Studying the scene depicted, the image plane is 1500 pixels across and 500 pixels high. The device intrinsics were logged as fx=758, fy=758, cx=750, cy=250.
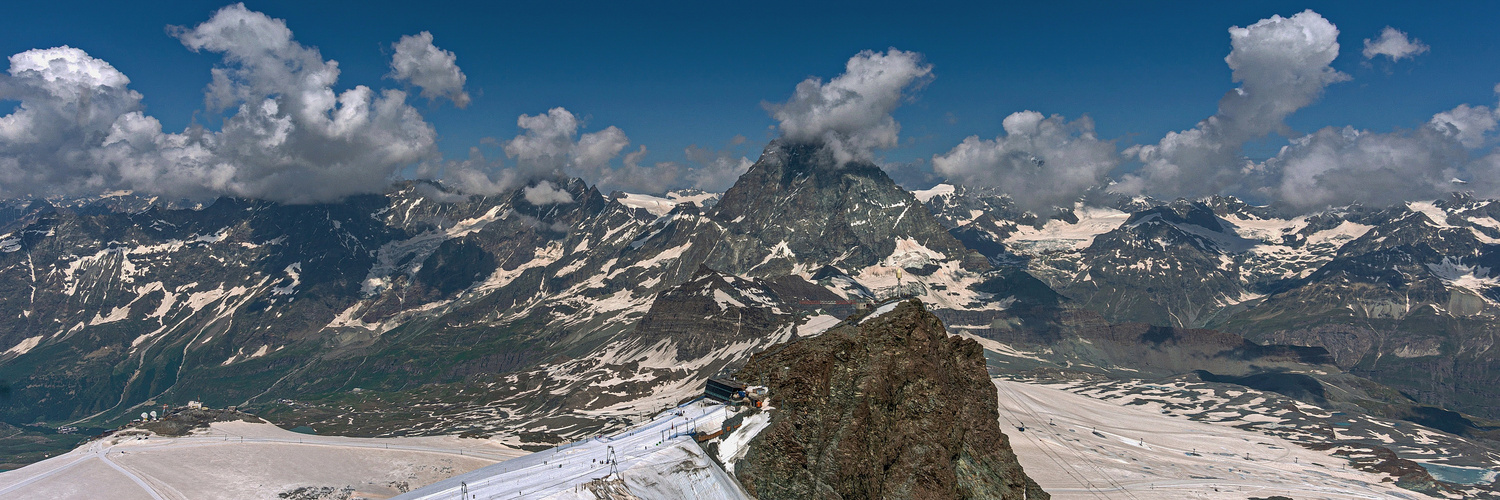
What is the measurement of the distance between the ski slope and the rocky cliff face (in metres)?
6.36

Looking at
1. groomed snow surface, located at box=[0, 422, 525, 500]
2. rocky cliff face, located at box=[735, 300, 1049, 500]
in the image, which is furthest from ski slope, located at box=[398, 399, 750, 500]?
groomed snow surface, located at box=[0, 422, 525, 500]

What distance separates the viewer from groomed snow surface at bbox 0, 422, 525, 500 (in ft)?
452

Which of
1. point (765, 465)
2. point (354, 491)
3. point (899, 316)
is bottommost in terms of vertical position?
point (354, 491)

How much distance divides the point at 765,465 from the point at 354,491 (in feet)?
333

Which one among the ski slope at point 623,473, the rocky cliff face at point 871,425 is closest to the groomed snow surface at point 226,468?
the ski slope at point 623,473

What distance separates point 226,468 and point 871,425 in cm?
13763

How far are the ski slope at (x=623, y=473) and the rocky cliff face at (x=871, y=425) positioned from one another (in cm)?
636

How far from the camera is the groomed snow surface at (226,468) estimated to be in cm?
13762

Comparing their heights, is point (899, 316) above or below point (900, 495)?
above

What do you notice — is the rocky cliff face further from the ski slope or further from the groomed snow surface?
the groomed snow surface

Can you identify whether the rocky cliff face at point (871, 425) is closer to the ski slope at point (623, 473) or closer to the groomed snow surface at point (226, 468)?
the ski slope at point (623, 473)

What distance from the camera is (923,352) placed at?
352ft

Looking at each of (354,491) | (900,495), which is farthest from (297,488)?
(900,495)

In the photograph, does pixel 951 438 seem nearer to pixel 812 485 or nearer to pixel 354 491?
pixel 812 485
